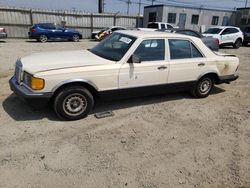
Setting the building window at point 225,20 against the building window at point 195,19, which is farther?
the building window at point 225,20

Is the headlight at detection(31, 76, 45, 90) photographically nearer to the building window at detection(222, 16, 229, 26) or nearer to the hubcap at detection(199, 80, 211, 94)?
the hubcap at detection(199, 80, 211, 94)

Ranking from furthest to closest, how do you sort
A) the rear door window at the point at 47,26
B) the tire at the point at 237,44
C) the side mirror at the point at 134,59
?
the rear door window at the point at 47,26
the tire at the point at 237,44
the side mirror at the point at 134,59

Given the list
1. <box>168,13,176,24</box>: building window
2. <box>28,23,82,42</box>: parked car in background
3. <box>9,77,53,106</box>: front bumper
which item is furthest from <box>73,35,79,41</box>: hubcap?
<box>9,77,53,106</box>: front bumper

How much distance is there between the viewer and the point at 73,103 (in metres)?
4.43

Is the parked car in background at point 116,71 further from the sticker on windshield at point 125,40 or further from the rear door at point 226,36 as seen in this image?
the rear door at point 226,36

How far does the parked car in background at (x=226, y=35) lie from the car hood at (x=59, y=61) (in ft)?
41.9

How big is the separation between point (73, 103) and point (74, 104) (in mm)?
29

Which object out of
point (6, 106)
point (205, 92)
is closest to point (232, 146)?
point (205, 92)

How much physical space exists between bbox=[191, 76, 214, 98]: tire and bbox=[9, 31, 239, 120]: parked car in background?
2 centimetres

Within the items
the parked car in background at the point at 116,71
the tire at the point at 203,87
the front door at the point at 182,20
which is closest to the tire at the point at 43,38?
the parked car in background at the point at 116,71

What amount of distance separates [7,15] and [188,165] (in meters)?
22.4

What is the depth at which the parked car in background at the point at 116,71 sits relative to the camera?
4168mm

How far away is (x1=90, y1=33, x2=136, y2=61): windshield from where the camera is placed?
15.6 feet

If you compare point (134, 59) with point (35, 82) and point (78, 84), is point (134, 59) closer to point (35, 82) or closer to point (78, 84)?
point (78, 84)
